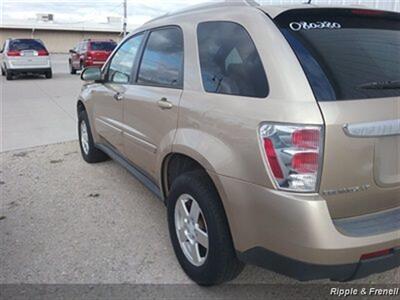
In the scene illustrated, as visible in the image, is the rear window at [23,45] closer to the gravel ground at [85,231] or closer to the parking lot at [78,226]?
the parking lot at [78,226]

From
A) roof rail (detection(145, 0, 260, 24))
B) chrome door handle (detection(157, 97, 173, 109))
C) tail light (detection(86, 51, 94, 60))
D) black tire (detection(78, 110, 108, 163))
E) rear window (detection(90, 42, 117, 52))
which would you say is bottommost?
black tire (detection(78, 110, 108, 163))

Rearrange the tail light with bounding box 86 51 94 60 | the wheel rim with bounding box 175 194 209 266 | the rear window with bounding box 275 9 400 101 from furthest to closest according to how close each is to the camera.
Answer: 1. the tail light with bounding box 86 51 94 60
2. the wheel rim with bounding box 175 194 209 266
3. the rear window with bounding box 275 9 400 101

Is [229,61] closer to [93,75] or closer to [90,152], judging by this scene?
[93,75]

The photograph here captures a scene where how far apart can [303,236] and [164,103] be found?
153 cm

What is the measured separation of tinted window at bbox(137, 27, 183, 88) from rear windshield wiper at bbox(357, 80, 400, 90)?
51.1 inches

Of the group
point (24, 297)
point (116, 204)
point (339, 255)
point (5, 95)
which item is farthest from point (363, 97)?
point (5, 95)

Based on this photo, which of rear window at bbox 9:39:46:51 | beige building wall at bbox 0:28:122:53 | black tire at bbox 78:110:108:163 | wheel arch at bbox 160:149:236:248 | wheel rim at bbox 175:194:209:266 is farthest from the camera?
beige building wall at bbox 0:28:122:53

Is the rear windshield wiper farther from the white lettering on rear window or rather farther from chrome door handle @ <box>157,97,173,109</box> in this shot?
chrome door handle @ <box>157,97,173,109</box>

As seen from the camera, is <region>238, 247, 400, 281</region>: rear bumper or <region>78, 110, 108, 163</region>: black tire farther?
<region>78, 110, 108, 163</region>: black tire

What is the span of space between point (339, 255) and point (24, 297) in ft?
6.91

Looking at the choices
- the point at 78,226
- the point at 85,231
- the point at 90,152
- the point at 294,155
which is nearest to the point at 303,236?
the point at 294,155

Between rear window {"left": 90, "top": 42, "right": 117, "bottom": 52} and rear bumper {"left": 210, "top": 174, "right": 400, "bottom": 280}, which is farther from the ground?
rear window {"left": 90, "top": 42, "right": 117, "bottom": 52}

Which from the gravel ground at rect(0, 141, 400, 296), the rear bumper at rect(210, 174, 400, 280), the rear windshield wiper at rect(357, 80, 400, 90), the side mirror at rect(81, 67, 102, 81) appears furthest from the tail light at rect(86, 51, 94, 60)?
the rear windshield wiper at rect(357, 80, 400, 90)

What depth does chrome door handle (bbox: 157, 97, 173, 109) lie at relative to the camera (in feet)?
10.1
